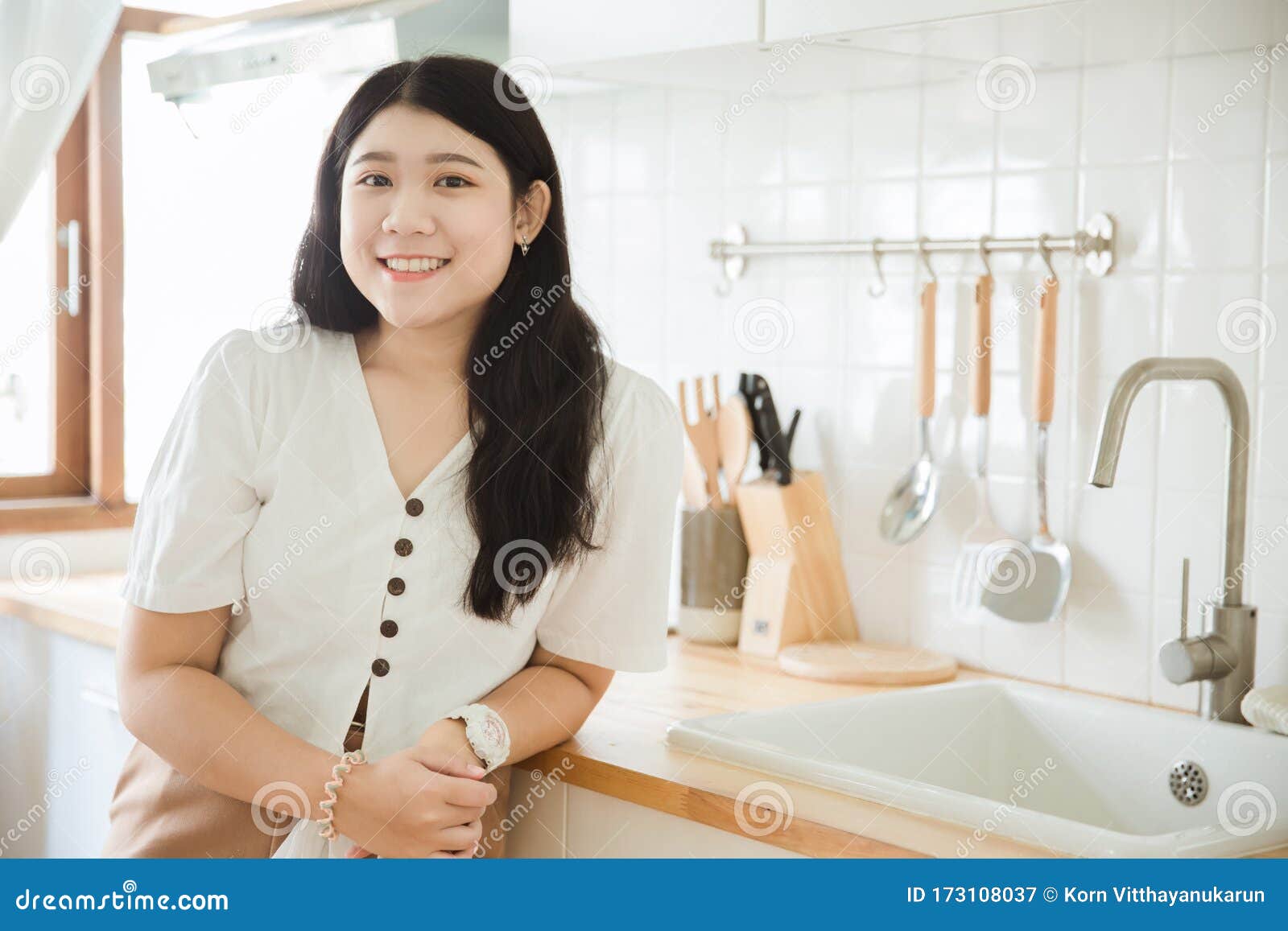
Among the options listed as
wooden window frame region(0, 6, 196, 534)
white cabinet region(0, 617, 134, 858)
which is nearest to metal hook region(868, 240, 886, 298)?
white cabinet region(0, 617, 134, 858)

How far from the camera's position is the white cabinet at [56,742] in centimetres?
177

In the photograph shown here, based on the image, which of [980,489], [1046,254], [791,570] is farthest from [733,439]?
[1046,254]

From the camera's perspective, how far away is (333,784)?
1.13 metres

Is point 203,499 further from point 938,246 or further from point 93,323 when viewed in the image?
point 93,323

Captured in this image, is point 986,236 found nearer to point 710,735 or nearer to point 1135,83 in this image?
point 1135,83

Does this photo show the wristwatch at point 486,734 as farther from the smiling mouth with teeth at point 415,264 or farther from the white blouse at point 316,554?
the smiling mouth with teeth at point 415,264

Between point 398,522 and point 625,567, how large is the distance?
21 cm

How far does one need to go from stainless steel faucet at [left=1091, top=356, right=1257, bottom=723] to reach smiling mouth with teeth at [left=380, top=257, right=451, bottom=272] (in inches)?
24.6

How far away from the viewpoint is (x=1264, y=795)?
120 centimetres

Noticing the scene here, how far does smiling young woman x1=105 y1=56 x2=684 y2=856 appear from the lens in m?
1.17

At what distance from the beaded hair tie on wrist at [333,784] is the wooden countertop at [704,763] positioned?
0.19 metres

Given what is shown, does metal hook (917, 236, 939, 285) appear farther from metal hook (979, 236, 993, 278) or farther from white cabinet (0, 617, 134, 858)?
white cabinet (0, 617, 134, 858)

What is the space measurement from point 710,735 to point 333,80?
1195 millimetres

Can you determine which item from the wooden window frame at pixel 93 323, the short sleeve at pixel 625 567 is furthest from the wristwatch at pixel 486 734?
the wooden window frame at pixel 93 323
